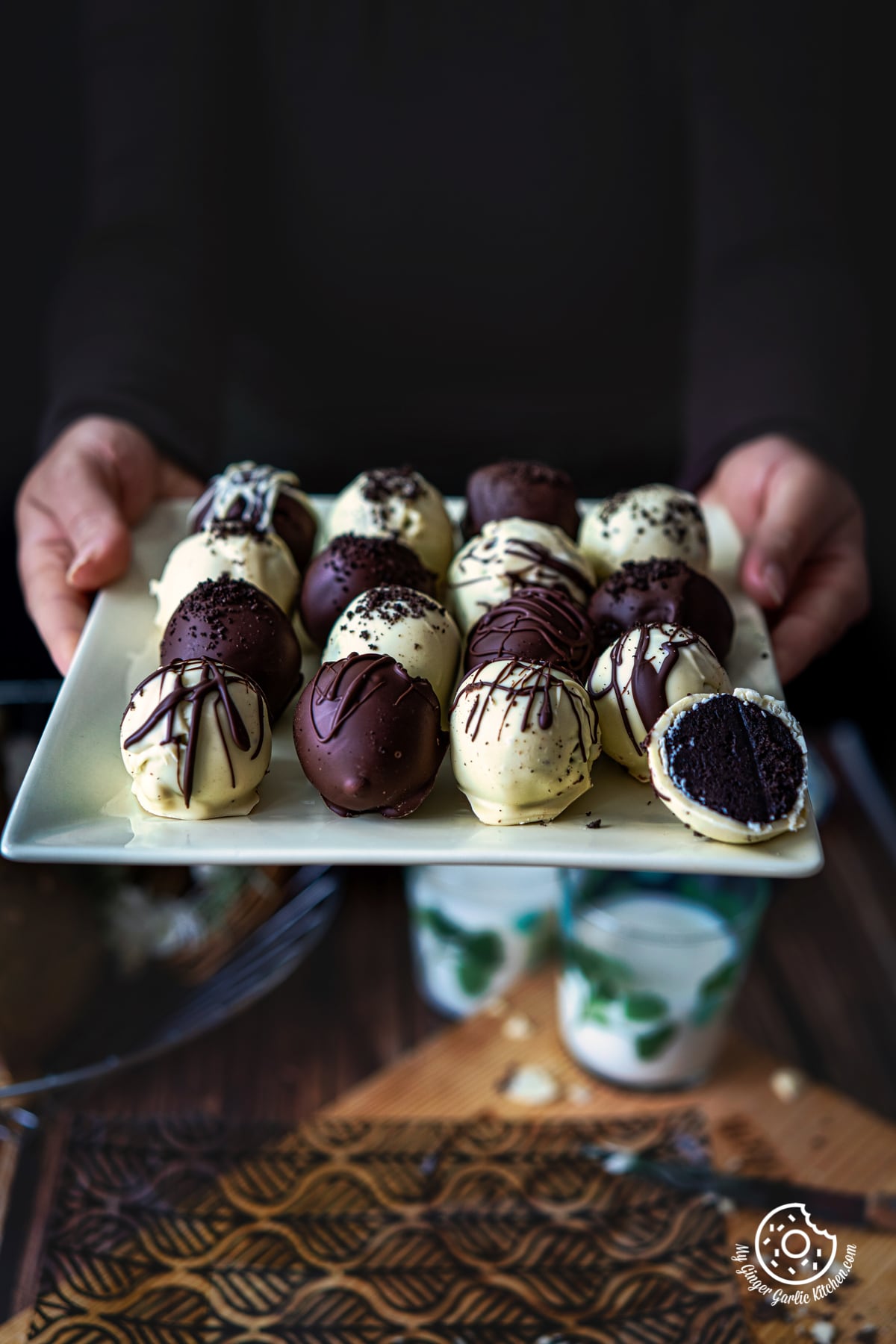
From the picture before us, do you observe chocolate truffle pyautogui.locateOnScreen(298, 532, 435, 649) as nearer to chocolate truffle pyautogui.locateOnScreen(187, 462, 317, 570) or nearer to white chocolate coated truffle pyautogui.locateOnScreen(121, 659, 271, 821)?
chocolate truffle pyautogui.locateOnScreen(187, 462, 317, 570)

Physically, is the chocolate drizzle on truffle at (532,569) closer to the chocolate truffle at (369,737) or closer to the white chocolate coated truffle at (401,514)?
the white chocolate coated truffle at (401,514)

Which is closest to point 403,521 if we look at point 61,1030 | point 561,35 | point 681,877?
point 681,877

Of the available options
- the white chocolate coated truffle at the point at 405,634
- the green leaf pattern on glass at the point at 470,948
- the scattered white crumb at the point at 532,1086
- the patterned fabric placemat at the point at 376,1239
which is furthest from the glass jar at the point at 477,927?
the white chocolate coated truffle at the point at 405,634

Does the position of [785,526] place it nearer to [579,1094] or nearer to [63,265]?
[579,1094]

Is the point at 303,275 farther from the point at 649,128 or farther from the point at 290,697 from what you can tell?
the point at 290,697

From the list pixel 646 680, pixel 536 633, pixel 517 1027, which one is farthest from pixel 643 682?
pixel 517 1027
